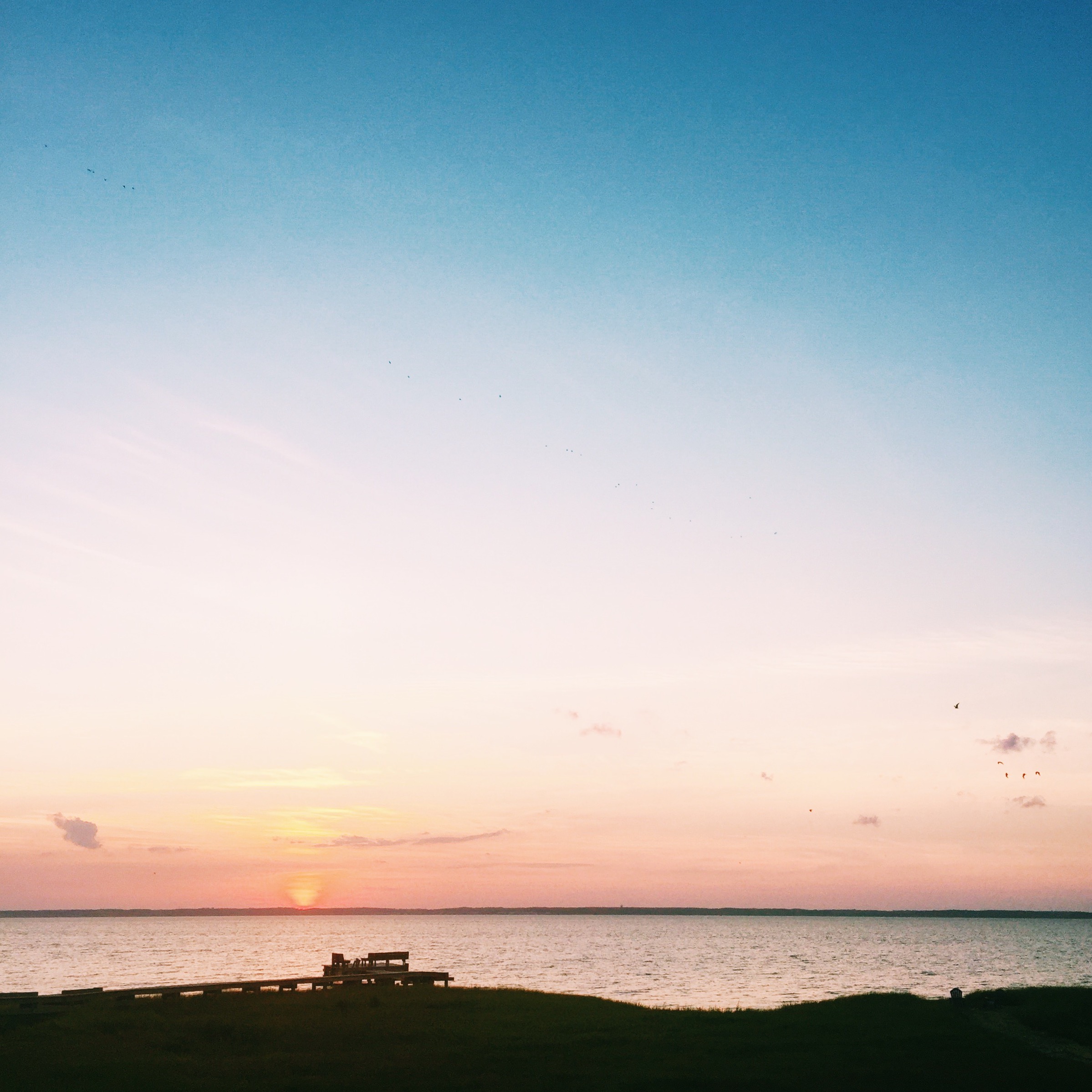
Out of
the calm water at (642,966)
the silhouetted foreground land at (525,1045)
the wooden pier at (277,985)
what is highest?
the silhouetted foreground land at (525,1045)

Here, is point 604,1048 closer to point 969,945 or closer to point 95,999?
point 95,999

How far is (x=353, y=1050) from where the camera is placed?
35000 mm

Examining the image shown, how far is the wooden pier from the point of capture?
45.1 meters

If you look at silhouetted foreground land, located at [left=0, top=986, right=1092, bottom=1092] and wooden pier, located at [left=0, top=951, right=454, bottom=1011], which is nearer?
silhouetted foreground land, located at [left=0, top=986, right=1092, bottom=1092]

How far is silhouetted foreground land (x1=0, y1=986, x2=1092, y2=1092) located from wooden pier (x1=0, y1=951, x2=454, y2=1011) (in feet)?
6.17

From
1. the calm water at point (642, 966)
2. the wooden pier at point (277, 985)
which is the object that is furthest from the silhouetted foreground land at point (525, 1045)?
the calm water at point (642, 966)

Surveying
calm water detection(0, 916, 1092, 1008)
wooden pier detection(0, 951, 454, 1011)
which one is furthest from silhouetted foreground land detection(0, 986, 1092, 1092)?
calm water detection(0, 916, 1092, 1008)

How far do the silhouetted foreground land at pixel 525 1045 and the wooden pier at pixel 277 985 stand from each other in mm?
1882

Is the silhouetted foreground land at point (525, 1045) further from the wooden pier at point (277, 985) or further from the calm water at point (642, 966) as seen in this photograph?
the calm water at point (642, 966)

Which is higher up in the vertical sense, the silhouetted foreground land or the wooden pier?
the silhouetted foreground land

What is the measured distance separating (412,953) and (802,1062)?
5292 inches

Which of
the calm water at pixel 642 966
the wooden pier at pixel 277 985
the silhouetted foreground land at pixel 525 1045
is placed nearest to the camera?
the silhouetted foreground land at pixel 525 1045

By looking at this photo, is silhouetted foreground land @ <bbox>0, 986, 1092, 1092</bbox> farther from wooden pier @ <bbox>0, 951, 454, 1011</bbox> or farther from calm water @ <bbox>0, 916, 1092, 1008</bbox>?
calm water @ <bbox>0, 916, 1092, 1008</bbox>

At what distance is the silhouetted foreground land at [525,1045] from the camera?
29.4 meters
